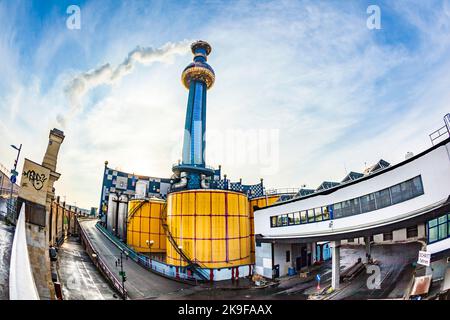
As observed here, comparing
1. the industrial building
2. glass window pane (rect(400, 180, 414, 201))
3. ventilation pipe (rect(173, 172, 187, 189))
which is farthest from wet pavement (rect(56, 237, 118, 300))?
ventilation pipe (rect(173, 172, 187, 189))

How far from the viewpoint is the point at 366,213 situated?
240 inches

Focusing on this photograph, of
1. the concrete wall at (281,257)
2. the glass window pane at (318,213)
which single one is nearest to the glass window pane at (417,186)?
the glass window pane at (318,213)

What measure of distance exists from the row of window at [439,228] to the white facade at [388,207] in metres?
0.51

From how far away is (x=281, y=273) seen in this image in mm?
10781

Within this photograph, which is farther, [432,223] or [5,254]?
[432,223]

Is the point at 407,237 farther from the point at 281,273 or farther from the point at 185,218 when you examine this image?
the point at 185,218

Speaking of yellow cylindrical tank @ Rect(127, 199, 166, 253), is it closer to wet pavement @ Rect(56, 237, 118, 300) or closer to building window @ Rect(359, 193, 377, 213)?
wet pavement @ Rect(56, 237, 118, 300)

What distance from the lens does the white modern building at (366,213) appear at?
4133mm

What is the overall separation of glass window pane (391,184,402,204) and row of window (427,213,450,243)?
0.76 meters

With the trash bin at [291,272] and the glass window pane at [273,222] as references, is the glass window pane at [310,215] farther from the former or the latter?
the trash bin at [291,272]

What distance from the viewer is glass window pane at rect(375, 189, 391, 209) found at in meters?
5.39

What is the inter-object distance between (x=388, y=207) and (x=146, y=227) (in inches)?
621

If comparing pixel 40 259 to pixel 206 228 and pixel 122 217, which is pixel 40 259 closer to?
pixel 206 228

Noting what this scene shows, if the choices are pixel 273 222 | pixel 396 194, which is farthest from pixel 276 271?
pixel 396 194
